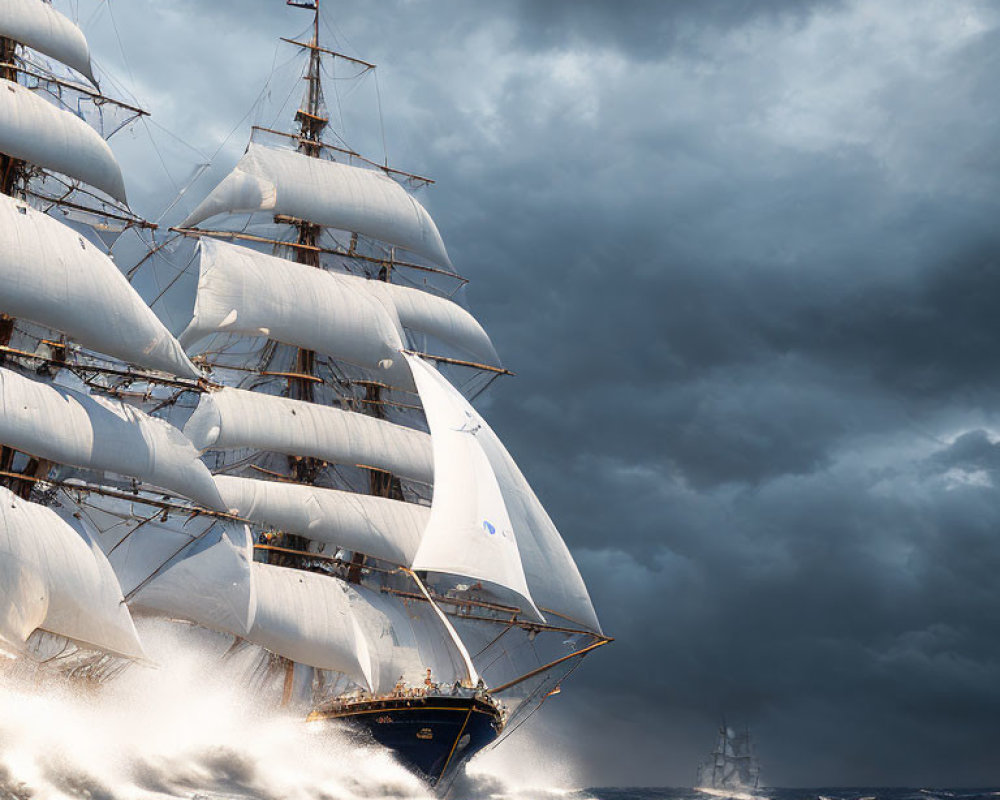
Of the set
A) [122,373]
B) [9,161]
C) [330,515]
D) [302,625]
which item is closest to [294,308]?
[330,515]

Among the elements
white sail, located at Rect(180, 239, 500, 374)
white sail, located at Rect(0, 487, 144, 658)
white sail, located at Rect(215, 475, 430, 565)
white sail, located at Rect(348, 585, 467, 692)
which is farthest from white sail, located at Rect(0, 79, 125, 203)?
white sail, located at Rect(348, 585, 467, 692)

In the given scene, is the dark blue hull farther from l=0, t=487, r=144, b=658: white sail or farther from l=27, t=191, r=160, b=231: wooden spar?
l=27, t=191, r=160, b=231: wooden spar

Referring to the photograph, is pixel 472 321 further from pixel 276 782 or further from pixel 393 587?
pixel 276 782

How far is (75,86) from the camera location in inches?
2328

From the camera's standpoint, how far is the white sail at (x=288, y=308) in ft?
230

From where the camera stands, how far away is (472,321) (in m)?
80.2

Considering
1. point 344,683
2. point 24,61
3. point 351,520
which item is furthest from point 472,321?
point 24,61

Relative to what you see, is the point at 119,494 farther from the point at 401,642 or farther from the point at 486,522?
the point at 401,642

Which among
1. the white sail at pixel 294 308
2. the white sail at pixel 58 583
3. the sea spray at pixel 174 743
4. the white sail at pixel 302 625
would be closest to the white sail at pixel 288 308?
the white sail at pixel 294 308

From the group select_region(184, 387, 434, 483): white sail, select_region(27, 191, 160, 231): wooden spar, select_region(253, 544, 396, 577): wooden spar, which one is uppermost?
select_region(27, 191, 160, 231): wooden spar

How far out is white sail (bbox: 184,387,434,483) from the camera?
6712cm

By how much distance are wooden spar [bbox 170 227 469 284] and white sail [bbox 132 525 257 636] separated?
18.7 metres

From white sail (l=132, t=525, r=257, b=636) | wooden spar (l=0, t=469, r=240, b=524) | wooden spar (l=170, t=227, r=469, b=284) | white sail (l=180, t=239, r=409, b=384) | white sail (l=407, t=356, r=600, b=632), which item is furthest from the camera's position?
wooden spar (l=170, t=227, r=469, b=284)

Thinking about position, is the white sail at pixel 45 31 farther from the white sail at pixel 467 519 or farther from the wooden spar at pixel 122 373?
the white sail at pixel 467 519
